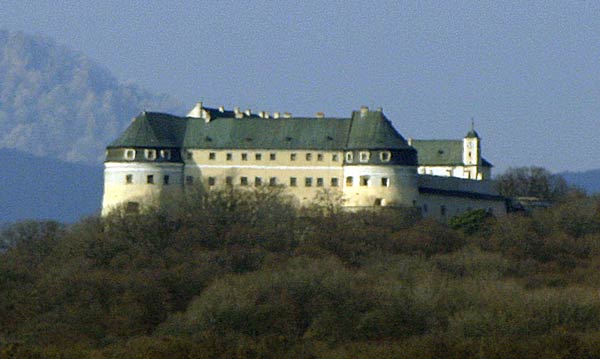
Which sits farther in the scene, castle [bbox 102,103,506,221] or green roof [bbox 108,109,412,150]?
green roof [bbox 108,109,412,150]

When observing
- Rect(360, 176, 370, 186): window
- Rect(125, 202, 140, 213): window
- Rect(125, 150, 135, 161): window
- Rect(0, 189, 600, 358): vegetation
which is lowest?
Rect(0, 189, 600, 358): vegetation

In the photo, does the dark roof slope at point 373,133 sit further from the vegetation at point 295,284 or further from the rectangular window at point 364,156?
the vegetation at point 295,284

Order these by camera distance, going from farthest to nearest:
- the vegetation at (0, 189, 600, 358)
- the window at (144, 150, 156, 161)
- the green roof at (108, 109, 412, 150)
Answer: the green roof at (108, 109, 412, 150) < the window at (144, 150, 156, 161) < the vegetation at (0, 189, 600, 358)

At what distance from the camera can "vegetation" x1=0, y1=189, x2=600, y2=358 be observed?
67500mm

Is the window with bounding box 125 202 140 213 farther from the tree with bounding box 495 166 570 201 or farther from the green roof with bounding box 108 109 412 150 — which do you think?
the tree with bounding box 495 166 570 201

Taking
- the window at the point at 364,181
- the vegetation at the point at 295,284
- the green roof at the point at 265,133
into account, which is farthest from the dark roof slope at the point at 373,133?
the vegetation at the point at 295,284

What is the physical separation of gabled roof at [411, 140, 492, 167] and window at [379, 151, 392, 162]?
1048 inches

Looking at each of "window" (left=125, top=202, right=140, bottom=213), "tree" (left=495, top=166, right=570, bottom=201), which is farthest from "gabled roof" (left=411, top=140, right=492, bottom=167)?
"window" (left=125, top=202, right=140, bottom=213)

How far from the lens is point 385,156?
100 metres

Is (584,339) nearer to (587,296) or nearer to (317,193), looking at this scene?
(587,296)

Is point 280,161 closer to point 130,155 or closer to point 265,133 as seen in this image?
point 265,133

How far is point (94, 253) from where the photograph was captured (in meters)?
90.4

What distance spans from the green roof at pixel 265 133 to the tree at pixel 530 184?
53.7 feet

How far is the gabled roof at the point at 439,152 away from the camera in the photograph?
419 ft
